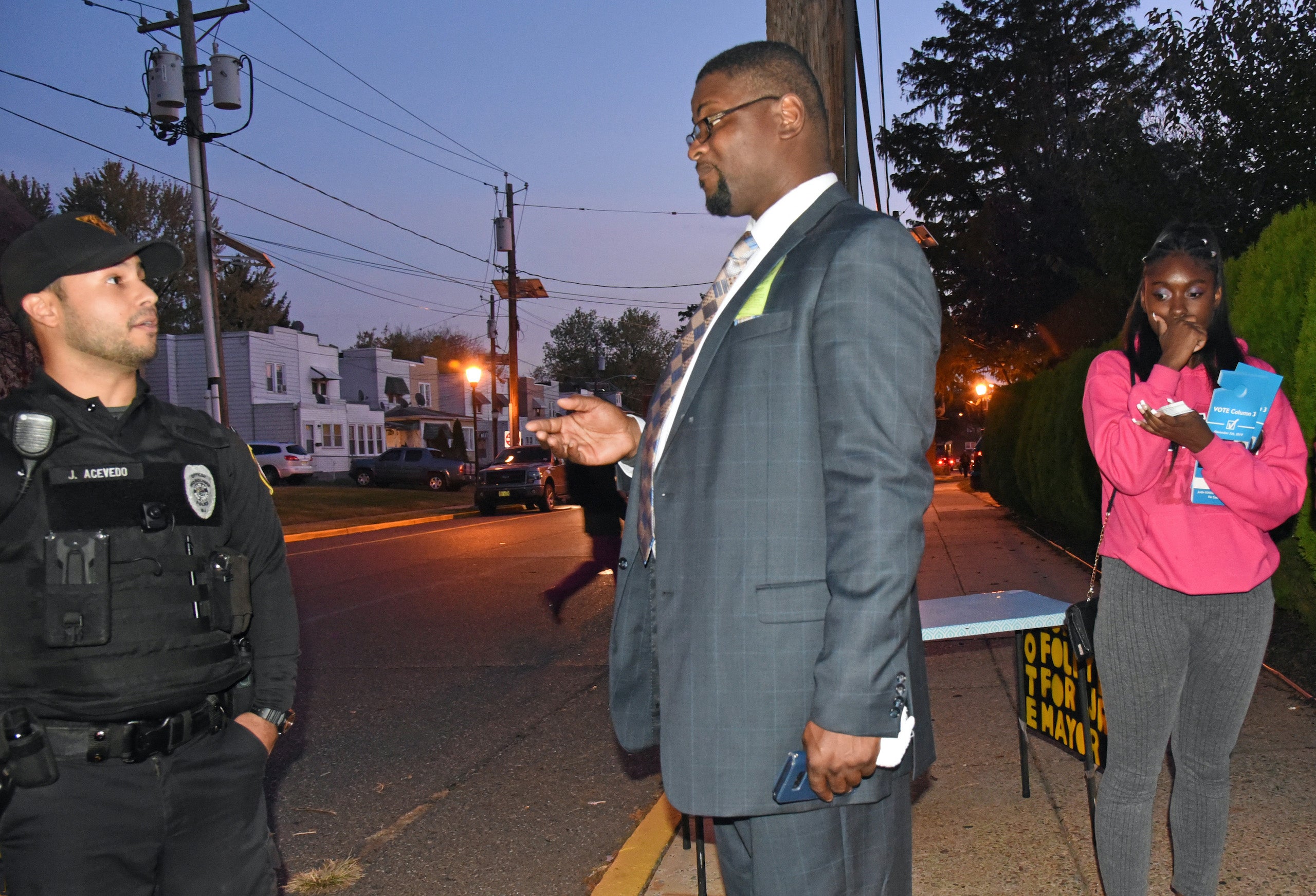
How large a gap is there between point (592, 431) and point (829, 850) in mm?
1047

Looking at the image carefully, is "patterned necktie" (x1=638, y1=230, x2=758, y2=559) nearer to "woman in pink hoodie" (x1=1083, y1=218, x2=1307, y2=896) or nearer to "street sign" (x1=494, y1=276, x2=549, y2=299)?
"woman in pink hoodie" (x1=1083, y1=218, x2=1307, y2=896)

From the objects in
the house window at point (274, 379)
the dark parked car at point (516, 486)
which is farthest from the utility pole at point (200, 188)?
the house window at point (274, 379)

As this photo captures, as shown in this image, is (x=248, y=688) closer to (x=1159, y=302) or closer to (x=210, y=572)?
(x=210, y=572)

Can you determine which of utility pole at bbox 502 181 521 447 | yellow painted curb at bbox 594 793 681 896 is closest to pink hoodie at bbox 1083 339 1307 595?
yellow painted curb at bbox 594 793 681 896

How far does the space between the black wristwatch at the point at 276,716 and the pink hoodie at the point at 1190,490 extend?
2.29 meters

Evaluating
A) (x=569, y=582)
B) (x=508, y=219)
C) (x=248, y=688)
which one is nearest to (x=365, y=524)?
(x=569, y=582)

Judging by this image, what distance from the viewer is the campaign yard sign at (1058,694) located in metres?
3.81

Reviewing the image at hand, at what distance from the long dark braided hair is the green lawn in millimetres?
21207

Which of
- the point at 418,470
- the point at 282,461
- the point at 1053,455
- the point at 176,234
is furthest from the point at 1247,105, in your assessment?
the point at 176,234

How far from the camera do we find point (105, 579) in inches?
87.2

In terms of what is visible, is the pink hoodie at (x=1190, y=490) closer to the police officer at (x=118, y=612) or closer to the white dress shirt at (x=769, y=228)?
the white dress shirt at (x=769, y=228)

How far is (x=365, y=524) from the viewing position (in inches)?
956

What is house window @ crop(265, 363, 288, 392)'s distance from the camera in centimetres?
5184

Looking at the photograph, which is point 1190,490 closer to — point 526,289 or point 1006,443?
point 1006,443
